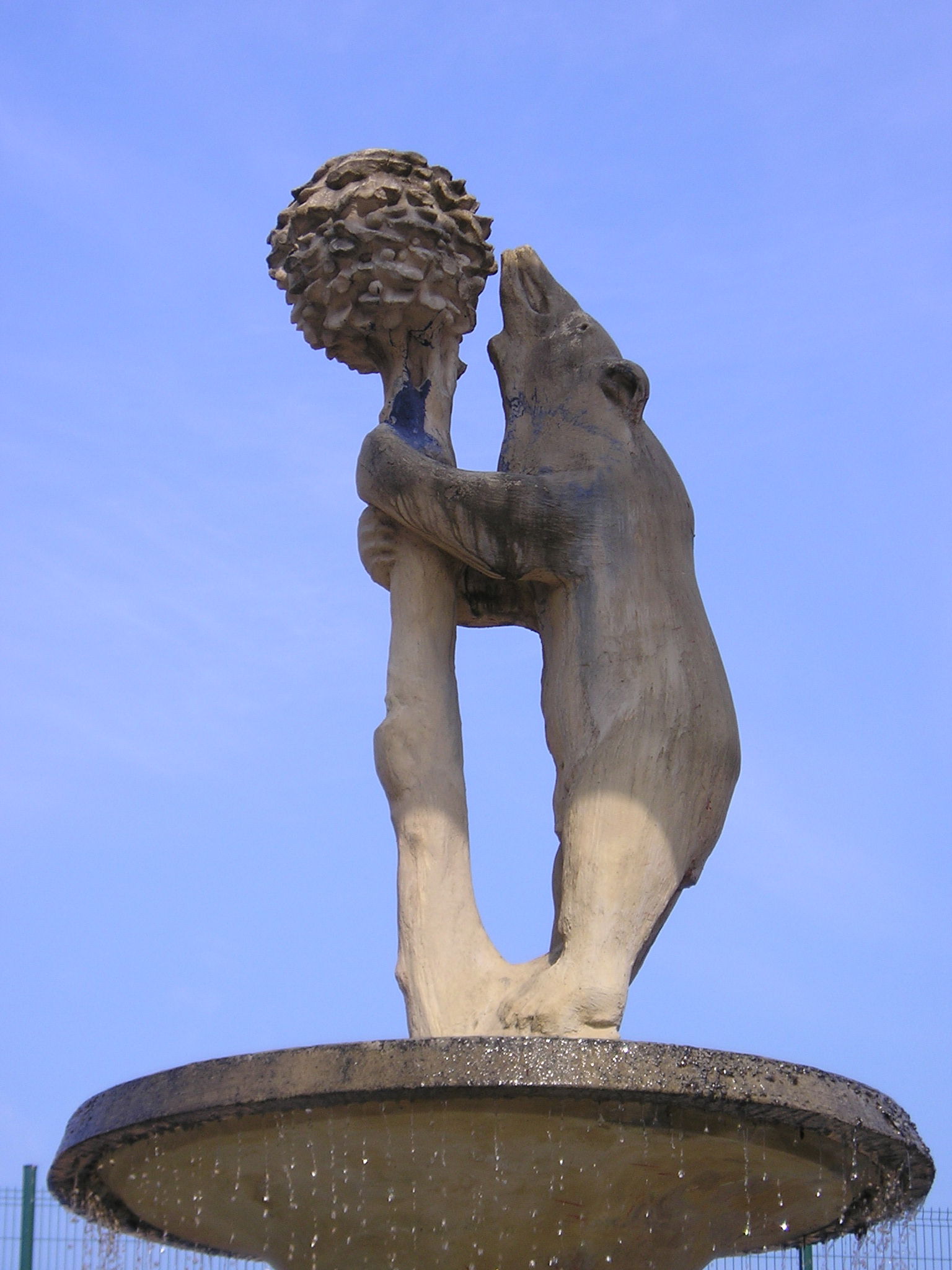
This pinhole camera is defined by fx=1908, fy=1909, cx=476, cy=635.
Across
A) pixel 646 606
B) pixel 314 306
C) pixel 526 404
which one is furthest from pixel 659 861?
pixel 314 306

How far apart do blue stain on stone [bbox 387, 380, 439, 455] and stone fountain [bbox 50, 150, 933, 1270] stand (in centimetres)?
1

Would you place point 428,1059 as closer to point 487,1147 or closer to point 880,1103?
point 487,1147

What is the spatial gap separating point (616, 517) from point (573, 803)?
0.93 metres

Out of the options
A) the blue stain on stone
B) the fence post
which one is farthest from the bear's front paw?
the fence post

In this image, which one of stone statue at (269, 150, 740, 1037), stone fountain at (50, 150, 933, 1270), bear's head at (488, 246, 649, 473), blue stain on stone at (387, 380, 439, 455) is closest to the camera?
stone fountain at (50, 150, 933, 1270)

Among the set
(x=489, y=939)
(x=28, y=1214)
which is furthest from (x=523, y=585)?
(x=28, y=1214)

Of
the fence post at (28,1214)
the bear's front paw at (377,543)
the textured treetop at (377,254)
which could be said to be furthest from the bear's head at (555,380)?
the fence post at (28,1214)

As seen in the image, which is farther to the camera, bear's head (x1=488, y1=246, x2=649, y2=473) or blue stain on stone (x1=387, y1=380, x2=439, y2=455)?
blue stain on stone (x1=387, y1=380, x2=439, y2=455)

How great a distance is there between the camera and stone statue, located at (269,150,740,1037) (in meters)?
5.68

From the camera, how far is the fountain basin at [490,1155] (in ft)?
14.9

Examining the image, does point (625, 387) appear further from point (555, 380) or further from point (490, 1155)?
point (490, 1155)

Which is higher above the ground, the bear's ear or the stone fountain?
the bear's ear

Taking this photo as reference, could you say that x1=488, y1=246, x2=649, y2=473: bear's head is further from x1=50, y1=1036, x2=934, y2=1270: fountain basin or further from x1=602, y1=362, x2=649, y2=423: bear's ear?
x1=50, y1=1036, x2=934, y2=1270: fountain basin

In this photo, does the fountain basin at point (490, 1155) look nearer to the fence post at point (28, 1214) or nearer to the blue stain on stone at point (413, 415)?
the blue stain on stone at point (413, 415)
